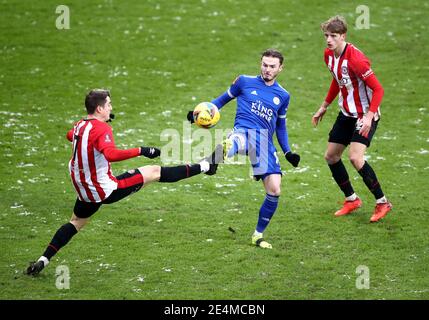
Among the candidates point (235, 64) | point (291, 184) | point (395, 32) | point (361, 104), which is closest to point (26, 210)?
point (291, 184)

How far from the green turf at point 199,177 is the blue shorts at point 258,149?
3.75ft

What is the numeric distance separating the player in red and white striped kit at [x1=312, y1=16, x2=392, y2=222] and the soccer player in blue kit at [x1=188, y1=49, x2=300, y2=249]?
1.18 m

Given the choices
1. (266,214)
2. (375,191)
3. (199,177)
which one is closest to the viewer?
(266,214)

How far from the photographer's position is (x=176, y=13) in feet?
76.5

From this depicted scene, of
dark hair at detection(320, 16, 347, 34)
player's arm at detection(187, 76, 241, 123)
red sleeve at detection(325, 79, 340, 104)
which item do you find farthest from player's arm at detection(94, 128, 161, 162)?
red sleeve at detection(325, 79, 340, 104)

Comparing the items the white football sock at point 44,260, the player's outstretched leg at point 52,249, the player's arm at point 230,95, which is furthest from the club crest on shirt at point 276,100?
the white football sock at point 44,260

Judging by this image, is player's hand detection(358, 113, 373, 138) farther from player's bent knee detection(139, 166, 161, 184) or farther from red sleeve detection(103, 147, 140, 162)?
red sleeve detection(103, 147, 140, 162)

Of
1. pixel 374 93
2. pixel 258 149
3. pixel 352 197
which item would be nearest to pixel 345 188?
pixel 352 197

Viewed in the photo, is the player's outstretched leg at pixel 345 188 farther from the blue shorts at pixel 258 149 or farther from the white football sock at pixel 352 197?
the blue shorts at pixel 258 149

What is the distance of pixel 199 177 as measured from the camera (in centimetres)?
Result: 1339

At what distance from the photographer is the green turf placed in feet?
29.0

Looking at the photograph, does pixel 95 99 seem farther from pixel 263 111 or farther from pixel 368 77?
pixel 368 77

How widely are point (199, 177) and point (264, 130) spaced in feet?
12.5

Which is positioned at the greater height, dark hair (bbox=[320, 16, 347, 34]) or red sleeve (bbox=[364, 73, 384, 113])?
dark hair (bbox=[320, 16, 347, 34])
